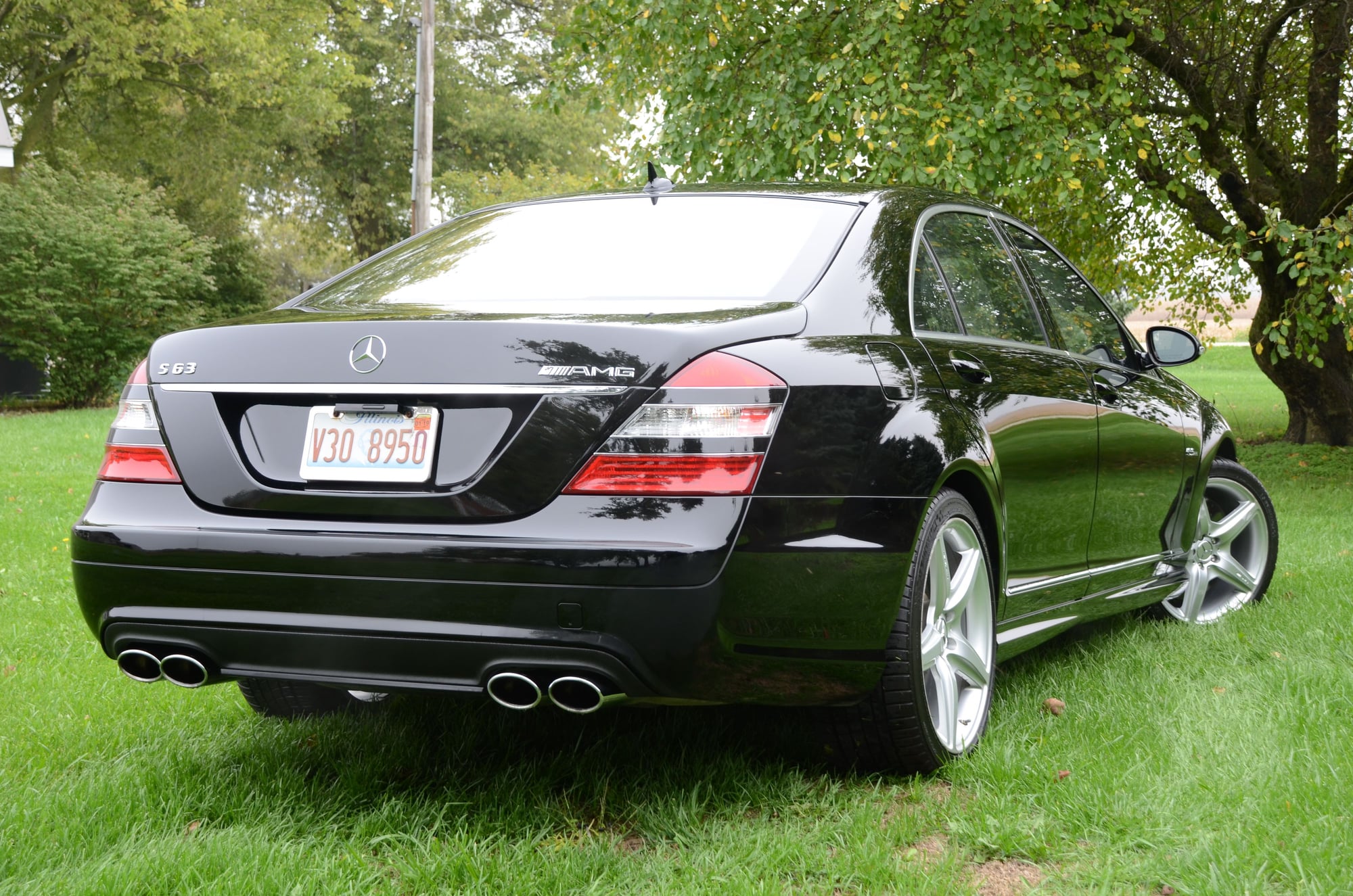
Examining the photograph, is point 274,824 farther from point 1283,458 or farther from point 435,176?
point 435,176

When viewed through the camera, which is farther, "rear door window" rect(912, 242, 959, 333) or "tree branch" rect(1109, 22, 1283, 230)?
"tree branch" rect(1109, 22, 1283, 230)

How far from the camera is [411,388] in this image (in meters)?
2.82

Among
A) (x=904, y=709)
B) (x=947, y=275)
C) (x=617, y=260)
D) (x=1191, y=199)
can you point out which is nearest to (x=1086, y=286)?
(x=947, y=275)

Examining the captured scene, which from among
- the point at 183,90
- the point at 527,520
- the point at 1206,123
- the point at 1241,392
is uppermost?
the point at 183,90

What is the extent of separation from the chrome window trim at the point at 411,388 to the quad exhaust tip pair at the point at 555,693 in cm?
58

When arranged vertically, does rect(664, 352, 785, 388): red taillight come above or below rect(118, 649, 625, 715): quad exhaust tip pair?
above

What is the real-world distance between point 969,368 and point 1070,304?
1.29m

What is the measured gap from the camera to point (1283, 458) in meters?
13.0

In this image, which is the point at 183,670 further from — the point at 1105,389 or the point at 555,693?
the point at 1105,389

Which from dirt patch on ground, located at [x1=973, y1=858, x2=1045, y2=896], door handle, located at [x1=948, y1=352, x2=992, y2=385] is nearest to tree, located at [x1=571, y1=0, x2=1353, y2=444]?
door handle, located at [x1=948, y1=352, x2=992, y2=385]

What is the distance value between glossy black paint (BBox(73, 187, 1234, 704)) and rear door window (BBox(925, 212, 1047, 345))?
627 millimetres

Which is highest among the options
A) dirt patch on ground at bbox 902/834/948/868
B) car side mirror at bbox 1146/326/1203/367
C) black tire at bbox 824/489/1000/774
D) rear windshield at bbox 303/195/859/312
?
rear windshield at bbox 303/195/859/312

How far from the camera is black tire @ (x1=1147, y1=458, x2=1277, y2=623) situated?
5.55 metres

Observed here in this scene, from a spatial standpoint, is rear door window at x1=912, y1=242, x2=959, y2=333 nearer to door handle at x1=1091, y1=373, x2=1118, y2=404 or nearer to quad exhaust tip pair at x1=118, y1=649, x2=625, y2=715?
door handle at x1=1091, y1=373, x2=1118, y2=404
